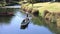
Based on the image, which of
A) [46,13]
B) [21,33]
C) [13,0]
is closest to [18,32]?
[21,33]

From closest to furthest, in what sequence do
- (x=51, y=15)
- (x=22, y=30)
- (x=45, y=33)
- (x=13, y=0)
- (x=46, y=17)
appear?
(x=45, y=33), (x=22, y=30), (x=51, y=15), (x=46, y=17), (x=13, y=0)

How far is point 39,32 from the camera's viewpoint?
37.2 meters

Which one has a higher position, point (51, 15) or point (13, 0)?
point (51, 15)

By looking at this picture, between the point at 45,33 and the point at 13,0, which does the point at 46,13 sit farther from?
the point at 13,0

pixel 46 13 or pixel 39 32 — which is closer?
pixel 39 32

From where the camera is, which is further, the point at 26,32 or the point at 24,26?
the point at 24,26

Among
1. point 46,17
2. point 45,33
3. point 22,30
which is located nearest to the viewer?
point 45,33

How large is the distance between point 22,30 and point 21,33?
234 cm

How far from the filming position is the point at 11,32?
37.6 metres

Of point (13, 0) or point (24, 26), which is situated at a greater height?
point (24, 26)

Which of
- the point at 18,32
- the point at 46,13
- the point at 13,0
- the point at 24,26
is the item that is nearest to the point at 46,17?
the point at 46,13

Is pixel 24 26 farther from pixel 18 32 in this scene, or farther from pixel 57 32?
pixel 57 32

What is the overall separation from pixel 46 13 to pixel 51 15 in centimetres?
468

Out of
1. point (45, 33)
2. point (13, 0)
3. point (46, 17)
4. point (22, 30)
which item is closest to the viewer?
point (45, 33)
